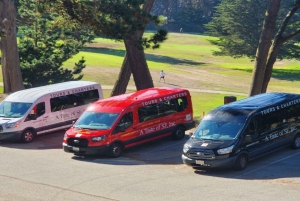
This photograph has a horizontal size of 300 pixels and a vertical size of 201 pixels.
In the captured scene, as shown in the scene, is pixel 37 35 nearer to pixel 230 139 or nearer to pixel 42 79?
pixel 42 79

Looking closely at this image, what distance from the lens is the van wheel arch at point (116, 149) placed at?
63.5ft

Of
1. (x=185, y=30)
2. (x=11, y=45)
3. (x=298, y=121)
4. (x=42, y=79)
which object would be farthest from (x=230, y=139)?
(x=185, y=30)

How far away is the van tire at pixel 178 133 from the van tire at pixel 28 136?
213 inches

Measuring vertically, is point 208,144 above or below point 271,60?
below

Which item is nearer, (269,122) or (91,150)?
(269,122)

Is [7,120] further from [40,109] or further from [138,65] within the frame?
[138,65]

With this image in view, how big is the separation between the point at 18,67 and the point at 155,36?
11001 mm

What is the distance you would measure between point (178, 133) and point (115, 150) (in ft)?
10.6

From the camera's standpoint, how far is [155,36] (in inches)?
907

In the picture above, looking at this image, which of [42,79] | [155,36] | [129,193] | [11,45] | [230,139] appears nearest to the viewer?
[129,193]

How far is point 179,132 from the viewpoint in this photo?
71.8 ft

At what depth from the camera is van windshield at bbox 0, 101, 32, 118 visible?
22469 millimetres

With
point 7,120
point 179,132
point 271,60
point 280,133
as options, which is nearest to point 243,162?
point 280,133

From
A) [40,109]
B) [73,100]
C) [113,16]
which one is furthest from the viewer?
[73,100]
